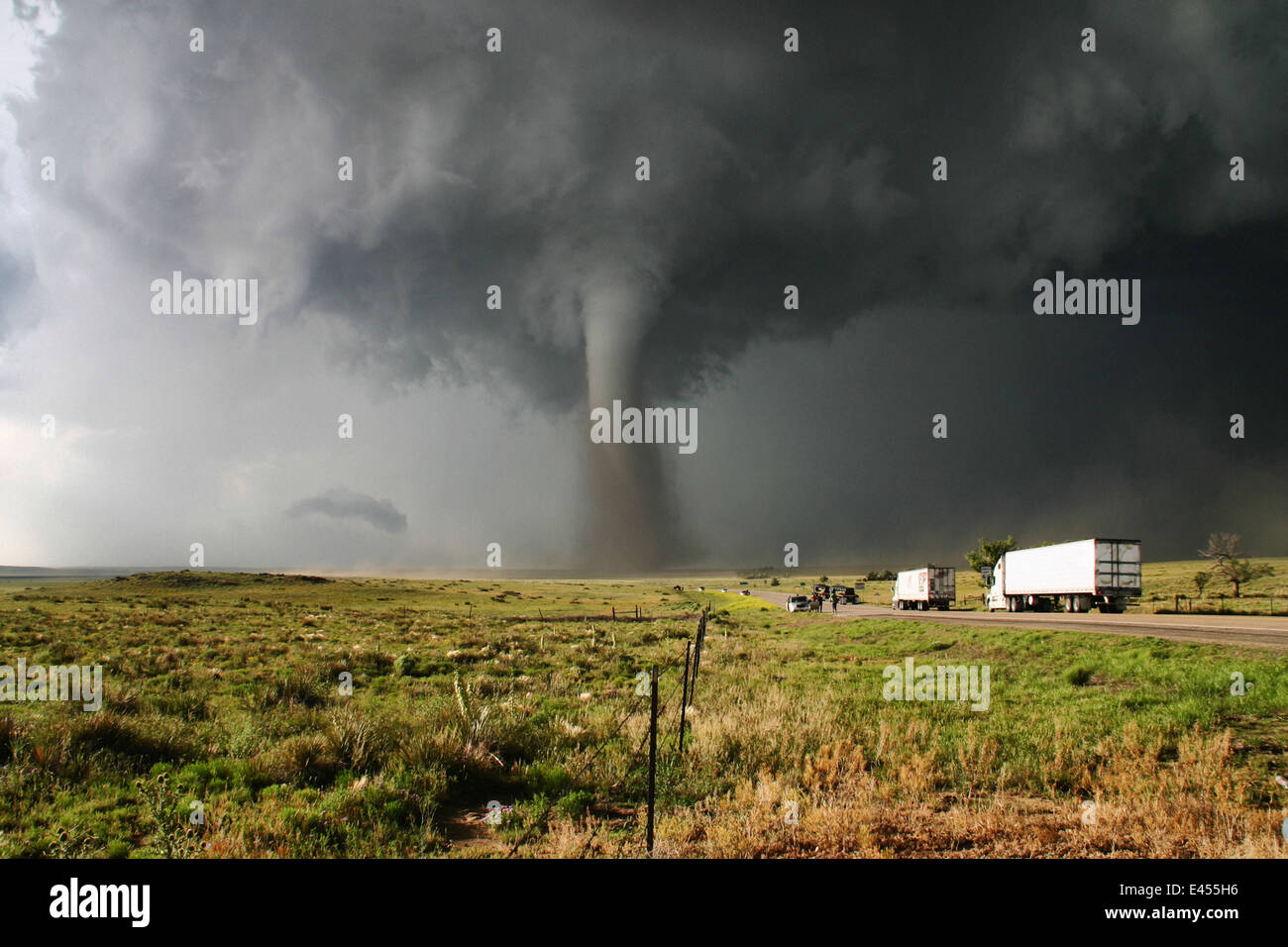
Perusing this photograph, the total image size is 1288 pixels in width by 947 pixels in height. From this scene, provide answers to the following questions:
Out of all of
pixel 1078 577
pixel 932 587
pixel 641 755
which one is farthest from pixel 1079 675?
pixel 932 587

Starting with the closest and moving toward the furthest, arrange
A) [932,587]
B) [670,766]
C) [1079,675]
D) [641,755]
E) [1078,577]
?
[670,766] < [641,755] < [1079,675] < [1078,577] < [932,587]

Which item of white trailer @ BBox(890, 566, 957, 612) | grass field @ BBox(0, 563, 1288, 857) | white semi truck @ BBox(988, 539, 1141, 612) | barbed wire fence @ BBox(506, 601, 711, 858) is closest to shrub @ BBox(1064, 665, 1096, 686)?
grass field @ BBox(0, 563, 1288, 857)

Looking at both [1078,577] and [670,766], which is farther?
[1078,577]

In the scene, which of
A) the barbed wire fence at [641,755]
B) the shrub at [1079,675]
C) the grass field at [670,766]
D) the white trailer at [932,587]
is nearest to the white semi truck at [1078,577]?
the white trailer at [932,587]

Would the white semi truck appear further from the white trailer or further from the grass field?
the grass field

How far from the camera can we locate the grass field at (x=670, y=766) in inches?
254

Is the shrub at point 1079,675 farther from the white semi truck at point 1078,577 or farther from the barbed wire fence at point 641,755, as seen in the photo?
the white semi truck at point 1078,577

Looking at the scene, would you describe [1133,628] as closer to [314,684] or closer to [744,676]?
[744,676]

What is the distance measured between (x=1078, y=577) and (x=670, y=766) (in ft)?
117

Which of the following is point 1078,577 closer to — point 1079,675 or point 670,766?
point 1079,675

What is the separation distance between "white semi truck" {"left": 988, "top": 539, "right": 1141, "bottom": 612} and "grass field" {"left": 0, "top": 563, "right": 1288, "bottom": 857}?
63.3ft

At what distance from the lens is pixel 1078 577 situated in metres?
35.5

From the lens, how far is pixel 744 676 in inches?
696

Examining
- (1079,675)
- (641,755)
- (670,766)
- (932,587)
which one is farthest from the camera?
(932,587)
